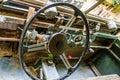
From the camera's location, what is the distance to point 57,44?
2.14 meters

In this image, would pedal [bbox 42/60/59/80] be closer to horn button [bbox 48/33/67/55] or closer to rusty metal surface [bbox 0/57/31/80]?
rusty metal surface [bbox 0/57/31/80]

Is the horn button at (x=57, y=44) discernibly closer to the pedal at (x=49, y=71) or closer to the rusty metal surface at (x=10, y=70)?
the pedal at (x=49, y=71)

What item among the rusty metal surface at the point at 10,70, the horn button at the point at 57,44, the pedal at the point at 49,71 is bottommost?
the pedal at the point at 49,71

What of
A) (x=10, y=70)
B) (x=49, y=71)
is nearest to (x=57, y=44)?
(x=49, y=71)

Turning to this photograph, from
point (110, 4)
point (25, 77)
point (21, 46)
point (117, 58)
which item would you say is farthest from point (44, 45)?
point (110, 4)

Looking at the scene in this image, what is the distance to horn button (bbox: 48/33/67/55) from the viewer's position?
2.08m

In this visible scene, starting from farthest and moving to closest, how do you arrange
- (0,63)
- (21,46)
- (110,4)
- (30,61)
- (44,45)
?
(110,4), (30,61), (0,63), (44,45), (21,46)

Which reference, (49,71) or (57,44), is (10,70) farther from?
(57,44)

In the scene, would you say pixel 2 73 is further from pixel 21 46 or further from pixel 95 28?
pixel 95 28

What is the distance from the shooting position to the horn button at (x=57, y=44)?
81.7 inches

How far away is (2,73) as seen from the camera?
9.10 feet

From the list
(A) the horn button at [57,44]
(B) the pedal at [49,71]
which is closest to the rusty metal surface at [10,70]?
(B) the pedal at [49,71]

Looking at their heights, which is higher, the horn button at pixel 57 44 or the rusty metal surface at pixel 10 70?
the horn button at pixel 57 44

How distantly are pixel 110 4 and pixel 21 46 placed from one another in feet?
9.61
